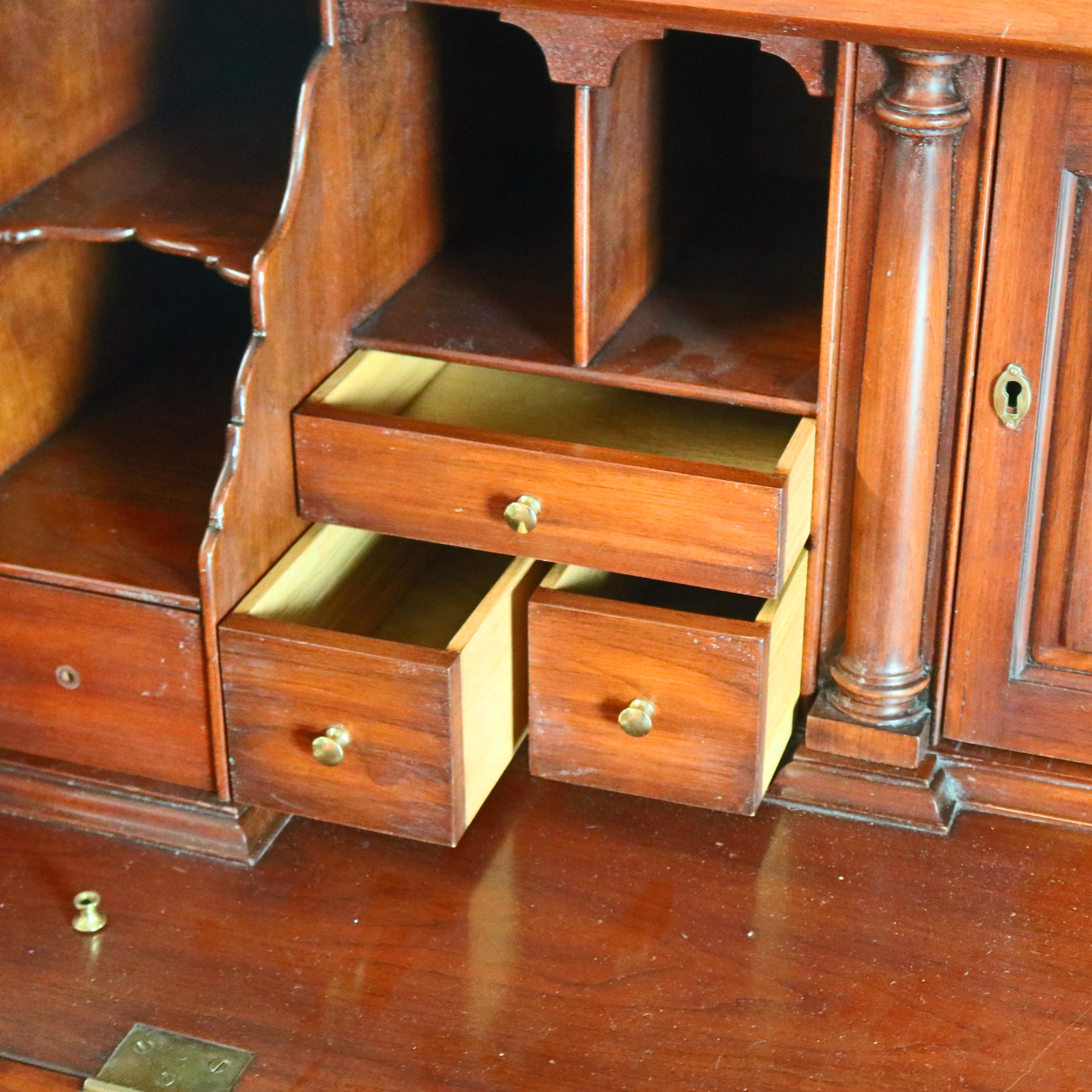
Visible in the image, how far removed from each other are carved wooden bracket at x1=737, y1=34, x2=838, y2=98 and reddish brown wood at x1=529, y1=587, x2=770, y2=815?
48 centimetres

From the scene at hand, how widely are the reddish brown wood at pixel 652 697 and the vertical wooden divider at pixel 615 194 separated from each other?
0.83ft

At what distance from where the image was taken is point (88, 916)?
1600 millimetres

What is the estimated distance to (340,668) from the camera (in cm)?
158

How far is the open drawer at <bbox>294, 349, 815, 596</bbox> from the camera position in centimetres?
156

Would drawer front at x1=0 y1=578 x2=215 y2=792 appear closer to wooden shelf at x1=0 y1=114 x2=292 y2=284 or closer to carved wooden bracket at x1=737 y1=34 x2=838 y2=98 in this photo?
wooden shelf at x1=0 y1=114 x2=292 y2=284

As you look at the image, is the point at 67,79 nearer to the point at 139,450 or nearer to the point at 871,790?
the point at 139,450

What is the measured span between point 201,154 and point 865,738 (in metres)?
0.89

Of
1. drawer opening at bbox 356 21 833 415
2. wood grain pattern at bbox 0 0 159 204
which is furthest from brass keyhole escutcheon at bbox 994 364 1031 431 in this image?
wood grain pattern at bbox 0 0 159 204

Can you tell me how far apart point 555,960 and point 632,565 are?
1.20 ft

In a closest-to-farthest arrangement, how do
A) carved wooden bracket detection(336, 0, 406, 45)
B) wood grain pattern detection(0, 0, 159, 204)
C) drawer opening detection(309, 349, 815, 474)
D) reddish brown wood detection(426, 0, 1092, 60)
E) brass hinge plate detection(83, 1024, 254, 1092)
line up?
reddish brown wood detection(426, 0, 1092, 60) → brass hinge plate detection(83, 1024, 254, 1092) → carved wooden bracket detection(336, 0, 406, 45) → wood grain pattern detection(0, 0, 159, 204) → drawer opening detection(309, 349, 815, 474)

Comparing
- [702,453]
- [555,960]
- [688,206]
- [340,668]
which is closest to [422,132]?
[688,206]

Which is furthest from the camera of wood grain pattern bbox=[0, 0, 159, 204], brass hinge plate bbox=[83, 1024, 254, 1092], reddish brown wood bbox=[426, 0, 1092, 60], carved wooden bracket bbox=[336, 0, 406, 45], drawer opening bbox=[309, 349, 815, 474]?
drawer opening bbox=[309, 349, 815, 474]

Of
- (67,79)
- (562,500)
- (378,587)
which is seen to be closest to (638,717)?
(562,500)

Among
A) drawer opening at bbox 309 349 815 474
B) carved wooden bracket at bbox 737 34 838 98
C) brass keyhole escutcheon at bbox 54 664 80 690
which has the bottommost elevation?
brass keyhole escutcheon at bbox 54 664 80 690
